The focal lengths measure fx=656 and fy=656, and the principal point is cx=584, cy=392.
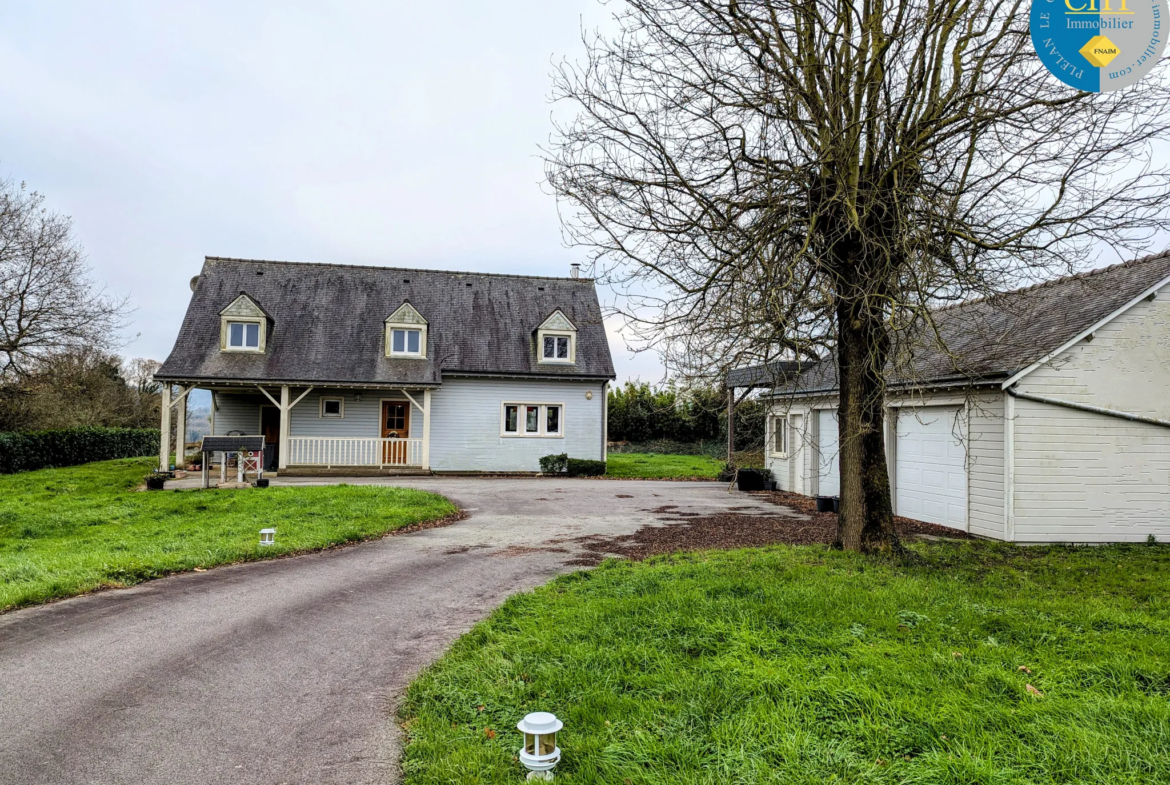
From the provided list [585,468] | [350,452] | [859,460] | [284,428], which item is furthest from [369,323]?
[859,460]

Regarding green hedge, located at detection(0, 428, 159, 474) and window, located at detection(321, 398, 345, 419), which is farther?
window, located at detection(321, 398, 345, 419)

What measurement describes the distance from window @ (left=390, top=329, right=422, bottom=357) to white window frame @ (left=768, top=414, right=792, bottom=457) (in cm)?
1282

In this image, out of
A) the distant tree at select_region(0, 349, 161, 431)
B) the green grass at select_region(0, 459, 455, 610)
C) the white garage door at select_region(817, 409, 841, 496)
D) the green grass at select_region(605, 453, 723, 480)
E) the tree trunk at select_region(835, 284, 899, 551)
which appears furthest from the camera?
the green grass at select_region(605, 453, 723, 480)

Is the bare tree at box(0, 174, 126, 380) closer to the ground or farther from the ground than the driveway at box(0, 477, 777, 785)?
farther from the ground

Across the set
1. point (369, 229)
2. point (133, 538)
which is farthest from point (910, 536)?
point (369, 229)

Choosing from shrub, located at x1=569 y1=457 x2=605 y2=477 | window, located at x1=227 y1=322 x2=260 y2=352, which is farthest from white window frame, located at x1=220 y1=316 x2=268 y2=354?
shrub, located at x1=569 y1=457 x2=605 y2=477

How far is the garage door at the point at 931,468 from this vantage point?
13.1 m

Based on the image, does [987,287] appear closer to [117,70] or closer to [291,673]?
[291,673]

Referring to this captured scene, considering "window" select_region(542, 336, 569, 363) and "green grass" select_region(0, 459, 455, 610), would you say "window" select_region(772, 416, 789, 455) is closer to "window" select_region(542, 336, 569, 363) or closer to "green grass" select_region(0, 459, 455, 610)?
"window" select_region(542, 336, 569, 363)

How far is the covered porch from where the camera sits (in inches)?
902

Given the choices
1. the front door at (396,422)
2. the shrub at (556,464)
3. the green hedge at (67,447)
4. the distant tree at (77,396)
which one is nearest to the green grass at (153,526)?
the green hedge at (67,447)

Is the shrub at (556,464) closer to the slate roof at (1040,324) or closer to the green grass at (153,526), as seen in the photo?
the green grass at (153,526)

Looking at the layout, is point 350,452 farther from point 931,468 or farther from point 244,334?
point 931,468

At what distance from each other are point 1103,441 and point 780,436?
9527 millimetres
